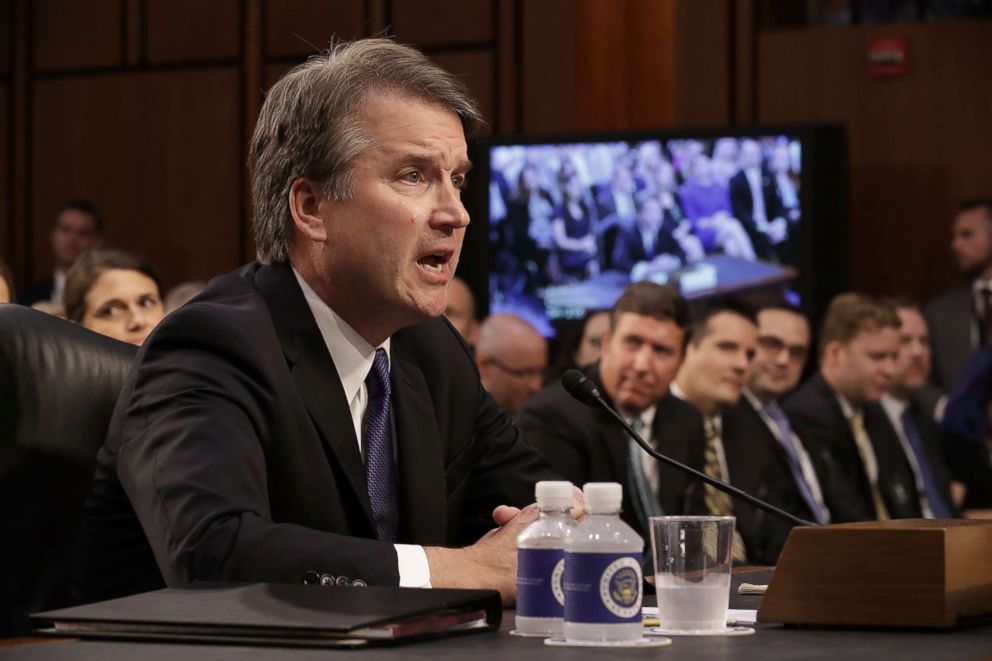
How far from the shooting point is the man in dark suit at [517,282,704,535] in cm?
465

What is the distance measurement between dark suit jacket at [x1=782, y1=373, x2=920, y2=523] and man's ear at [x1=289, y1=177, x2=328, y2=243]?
4.17 metres

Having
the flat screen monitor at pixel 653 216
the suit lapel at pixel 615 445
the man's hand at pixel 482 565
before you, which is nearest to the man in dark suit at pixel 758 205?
the flat screen monitor at pixel 653 216

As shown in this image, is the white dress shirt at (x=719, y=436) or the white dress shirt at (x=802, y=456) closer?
the white dress shirt at (x=719, y=436)

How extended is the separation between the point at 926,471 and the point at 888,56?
235 centimetres

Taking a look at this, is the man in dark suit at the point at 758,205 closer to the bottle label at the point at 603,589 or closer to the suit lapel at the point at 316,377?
the suit lapel at the point at 316,377

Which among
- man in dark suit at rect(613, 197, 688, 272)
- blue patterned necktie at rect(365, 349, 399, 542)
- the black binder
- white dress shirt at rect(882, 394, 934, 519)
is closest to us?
the black binder

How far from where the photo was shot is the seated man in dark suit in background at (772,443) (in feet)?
17.8

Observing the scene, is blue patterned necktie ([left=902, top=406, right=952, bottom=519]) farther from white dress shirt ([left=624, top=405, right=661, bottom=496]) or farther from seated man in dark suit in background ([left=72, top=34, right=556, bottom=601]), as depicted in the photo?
seated man in dark suit in background ([left=72, top=34, right=556, bottom=601])

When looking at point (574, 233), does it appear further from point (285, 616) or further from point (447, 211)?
point (285, 616)

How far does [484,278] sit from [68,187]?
310 cm

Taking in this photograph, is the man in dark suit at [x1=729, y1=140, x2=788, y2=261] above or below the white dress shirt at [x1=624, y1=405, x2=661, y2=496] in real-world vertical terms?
above

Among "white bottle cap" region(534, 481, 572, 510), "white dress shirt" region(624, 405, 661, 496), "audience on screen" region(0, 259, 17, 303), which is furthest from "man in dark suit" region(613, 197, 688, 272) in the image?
"white bottle cap" region(534, 481, 572, 510)

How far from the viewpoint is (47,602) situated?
2184 millimetres

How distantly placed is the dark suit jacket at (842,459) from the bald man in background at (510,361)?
40.3 inches
